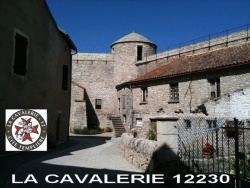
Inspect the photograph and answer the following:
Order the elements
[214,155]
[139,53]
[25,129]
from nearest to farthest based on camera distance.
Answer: [214,155]
[25,129]
[139,53]

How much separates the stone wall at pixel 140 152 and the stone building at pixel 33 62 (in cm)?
466

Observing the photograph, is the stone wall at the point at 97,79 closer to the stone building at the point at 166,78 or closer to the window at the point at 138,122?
the stone building at the point at 166,78

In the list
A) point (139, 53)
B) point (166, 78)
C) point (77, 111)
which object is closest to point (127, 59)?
point (139, 53)

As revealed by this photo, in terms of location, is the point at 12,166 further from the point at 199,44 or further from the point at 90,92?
the point at 90,92

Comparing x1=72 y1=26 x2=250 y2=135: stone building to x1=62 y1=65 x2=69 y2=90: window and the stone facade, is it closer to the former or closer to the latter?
the stone facade

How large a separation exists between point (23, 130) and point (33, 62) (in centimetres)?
336

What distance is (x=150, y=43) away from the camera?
30750 mm

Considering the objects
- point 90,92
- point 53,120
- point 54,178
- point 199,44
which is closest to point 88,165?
point 54,178

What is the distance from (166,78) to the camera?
64.5 ft

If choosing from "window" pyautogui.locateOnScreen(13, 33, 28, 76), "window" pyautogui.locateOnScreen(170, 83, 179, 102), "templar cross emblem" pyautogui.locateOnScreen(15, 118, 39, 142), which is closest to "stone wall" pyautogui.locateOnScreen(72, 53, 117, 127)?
"window" pyautogui.locateOnScreen(170, 83, 179, 102)

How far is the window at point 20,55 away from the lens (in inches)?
427

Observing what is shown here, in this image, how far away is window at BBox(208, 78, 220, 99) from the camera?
54.5 feet

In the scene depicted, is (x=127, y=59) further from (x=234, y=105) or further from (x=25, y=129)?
(x=25, y=129)

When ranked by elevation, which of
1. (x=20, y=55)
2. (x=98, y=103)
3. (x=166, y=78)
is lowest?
(x=98, y=103)
